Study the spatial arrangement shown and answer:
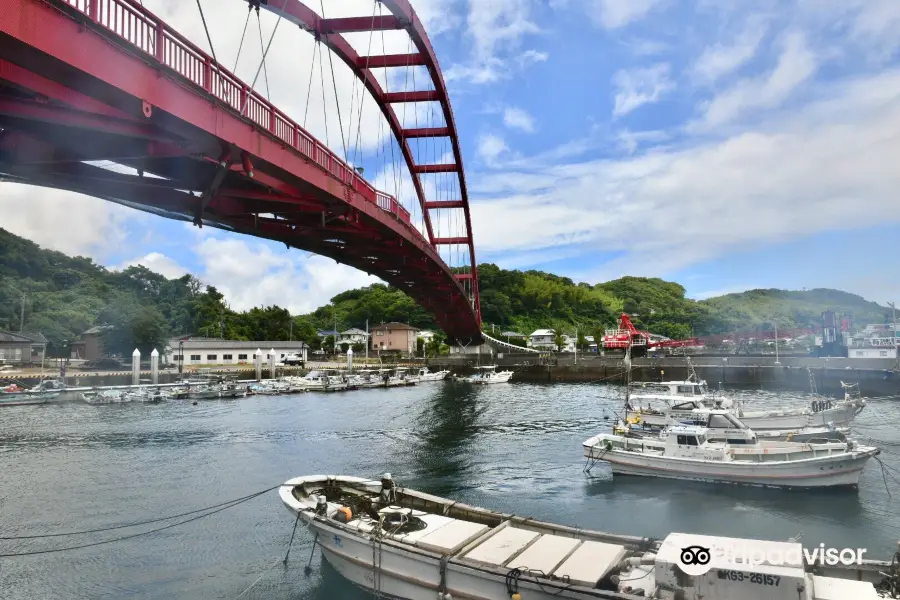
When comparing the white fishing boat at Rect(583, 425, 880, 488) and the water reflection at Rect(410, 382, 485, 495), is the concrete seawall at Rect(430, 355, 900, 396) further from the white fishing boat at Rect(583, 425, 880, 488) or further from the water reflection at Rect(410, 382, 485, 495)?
the white fishing boat at Rect(583, 425, 880, 488)

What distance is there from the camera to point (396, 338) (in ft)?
327

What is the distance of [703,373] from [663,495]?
44.1 meters

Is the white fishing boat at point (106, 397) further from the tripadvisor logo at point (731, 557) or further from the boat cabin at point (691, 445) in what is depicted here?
the tripadvisor logo at point (731, 557)

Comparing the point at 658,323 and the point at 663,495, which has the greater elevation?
the point at 658,323

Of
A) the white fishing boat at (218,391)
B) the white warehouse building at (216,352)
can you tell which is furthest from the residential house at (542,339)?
the white fishing boat at (218,391)

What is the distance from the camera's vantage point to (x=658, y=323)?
4946 inches

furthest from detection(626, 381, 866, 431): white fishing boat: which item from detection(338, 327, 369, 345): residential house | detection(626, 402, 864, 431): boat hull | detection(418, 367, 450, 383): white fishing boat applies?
detection(338, 327, 369, 345): residential house

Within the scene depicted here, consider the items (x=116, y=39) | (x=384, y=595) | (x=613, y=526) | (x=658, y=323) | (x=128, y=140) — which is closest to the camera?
(x=116, y=39)

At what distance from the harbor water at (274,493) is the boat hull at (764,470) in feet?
1.20

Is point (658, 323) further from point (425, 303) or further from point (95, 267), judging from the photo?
point (95, 267)

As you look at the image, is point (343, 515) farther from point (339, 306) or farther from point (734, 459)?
point (339, 306)

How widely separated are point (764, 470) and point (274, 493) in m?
16.0

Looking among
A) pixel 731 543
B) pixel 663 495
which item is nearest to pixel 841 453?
pixel 663 495

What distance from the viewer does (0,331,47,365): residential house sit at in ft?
201
